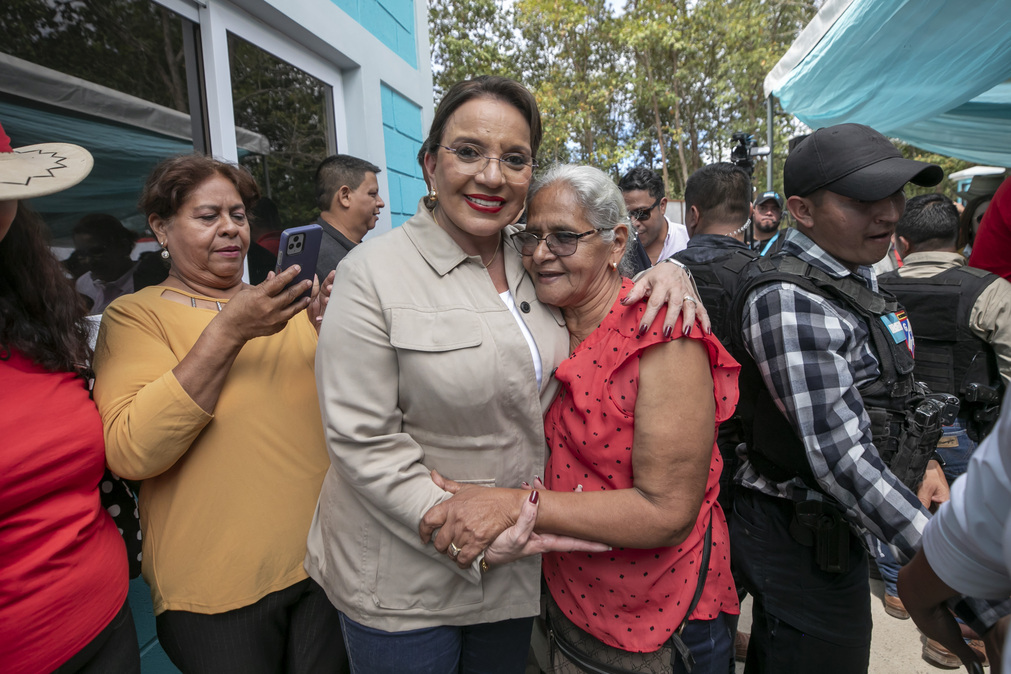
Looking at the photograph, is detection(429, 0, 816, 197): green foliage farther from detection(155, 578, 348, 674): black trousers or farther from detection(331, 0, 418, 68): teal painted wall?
detection(155, 578, 348, 674): black trousers

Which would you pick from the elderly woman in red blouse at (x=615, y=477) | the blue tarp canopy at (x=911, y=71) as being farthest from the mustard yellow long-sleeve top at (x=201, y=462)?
the blue tarp canopy at (x=911, y=71)

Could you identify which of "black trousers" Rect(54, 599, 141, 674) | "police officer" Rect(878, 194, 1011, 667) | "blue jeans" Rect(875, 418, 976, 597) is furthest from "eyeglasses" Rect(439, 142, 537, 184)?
"blue jeans" Rect(875, 418, 976, 597)

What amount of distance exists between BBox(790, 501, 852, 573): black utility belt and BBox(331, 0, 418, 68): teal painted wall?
3.75m

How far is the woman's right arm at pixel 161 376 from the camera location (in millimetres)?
1391

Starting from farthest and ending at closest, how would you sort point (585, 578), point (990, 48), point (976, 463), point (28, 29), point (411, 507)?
1. point (990, 48)
2. point (28, 29)
3. point (585, 578)
4. point (411, 507)
5. point (976, 463)

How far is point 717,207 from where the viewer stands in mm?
3424

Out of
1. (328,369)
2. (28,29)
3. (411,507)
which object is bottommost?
(411,507)

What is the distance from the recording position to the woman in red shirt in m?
1.20

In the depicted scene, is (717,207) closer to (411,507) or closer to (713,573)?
(713,573)

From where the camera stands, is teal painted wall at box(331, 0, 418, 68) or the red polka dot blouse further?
teal painted wall at box(331, 0, 418, 68)

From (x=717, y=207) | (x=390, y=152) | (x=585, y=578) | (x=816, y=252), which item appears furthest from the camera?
(x=390, y=152)

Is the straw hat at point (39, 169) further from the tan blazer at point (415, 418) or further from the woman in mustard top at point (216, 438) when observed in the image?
the tan blazer at point (415, 418)

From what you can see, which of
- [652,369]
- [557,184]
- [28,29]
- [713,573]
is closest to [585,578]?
[713,573]

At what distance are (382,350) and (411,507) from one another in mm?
382
